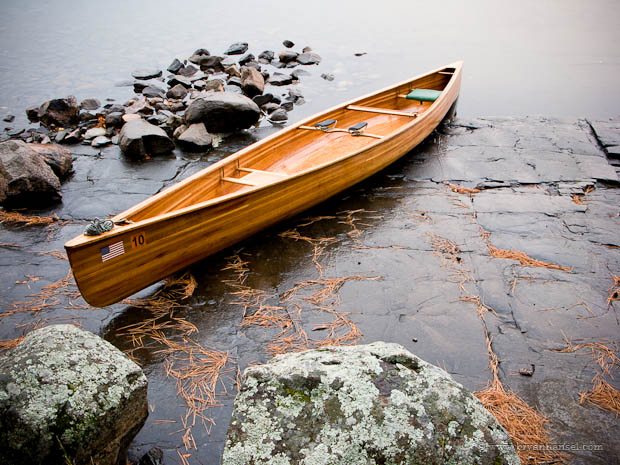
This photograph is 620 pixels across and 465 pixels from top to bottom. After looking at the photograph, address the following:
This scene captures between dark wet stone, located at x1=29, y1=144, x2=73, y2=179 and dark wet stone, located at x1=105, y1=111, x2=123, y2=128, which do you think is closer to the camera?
dark wet stone, located at x1=29, y1=144, x2=73, y2=179

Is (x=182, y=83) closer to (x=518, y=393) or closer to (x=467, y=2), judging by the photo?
(x=518, y=393)

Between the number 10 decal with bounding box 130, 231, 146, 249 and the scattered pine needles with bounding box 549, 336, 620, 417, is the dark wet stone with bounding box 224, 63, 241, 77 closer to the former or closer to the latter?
the number 10 decal with bounding box 130, 231, 146, 249

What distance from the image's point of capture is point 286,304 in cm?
401

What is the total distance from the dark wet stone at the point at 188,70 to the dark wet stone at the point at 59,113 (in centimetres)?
339

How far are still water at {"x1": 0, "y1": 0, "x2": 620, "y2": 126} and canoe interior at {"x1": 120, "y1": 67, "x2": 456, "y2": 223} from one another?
1.90 metres

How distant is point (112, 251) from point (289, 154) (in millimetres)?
2989

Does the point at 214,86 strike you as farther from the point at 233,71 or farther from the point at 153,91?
the point at 233,71

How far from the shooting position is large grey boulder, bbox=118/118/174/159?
684cm

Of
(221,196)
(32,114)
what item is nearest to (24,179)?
(221,196)

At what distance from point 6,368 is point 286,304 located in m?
2.11

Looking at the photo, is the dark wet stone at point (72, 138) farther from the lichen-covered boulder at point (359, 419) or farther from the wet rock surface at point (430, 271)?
the lichen-covered boulder at point (359, 419)

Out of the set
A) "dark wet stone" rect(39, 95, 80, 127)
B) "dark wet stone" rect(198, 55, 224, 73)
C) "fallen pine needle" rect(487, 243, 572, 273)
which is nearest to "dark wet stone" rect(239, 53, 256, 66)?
"dark wet stone" rect(198, 55, 224, 73)

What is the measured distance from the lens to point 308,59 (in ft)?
41.6

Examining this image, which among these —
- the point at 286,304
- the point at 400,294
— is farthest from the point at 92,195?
the point at 400,294
